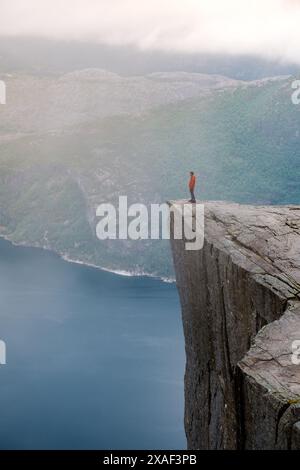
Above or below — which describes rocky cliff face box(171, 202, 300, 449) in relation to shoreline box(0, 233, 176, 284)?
below

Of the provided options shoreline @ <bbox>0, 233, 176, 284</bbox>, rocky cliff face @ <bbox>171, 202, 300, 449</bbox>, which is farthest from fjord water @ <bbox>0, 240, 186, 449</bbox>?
rocky cliff face @ <bbox>171, 202, 300, 449</bbox>

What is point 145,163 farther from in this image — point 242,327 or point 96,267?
point 242,327

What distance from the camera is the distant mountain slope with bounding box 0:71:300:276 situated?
94.1 m

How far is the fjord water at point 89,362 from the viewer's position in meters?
45.9

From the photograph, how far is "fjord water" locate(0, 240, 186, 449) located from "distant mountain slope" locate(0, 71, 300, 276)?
12921 mm

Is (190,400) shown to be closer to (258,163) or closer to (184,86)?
(258,163)

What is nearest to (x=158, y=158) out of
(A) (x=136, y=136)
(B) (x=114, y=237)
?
(A) (x=136, y=136)

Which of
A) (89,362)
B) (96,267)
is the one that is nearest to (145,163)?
(96,267)

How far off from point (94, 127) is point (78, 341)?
76.6 metres

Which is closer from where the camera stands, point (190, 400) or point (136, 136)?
point (190, 400)

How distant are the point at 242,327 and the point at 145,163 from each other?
102 m

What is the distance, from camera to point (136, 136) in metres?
119

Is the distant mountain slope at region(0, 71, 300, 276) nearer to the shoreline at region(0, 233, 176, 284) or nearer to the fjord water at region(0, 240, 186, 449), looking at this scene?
the shoreline at region(0, 233, 176, 284)
